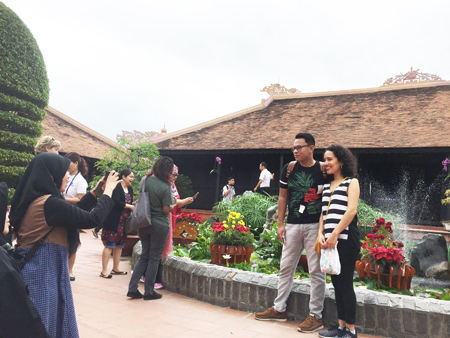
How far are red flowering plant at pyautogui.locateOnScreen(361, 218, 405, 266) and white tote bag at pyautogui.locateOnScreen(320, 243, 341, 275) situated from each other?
3.82ft

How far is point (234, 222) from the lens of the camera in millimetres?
5129

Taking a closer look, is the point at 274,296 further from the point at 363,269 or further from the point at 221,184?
the point at 221,184

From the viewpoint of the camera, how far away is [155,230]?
14.6ft

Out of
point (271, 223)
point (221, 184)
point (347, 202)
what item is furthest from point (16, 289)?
point (221, 184)

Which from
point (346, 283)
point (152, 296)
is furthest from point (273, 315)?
point (152, 296)

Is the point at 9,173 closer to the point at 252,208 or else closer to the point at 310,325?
the point at 252,208

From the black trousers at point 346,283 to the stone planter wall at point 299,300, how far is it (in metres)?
0.39

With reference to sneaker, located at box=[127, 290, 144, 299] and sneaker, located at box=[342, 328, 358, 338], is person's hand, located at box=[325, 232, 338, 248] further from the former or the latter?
sneaker, located at box=[127, 290, 144, 299]

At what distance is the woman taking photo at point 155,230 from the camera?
4.45 meters

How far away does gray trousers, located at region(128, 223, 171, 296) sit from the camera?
444 centimetres

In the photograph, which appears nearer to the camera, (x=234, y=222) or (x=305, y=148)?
(x=305, y=148)

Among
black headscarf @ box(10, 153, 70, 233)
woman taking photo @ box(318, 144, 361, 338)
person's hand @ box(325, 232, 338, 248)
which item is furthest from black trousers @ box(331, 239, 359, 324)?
black headscarf @ box(10, 153, 70, 233)

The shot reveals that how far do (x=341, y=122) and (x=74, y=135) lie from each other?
544 inches

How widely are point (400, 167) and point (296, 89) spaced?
6.30m
